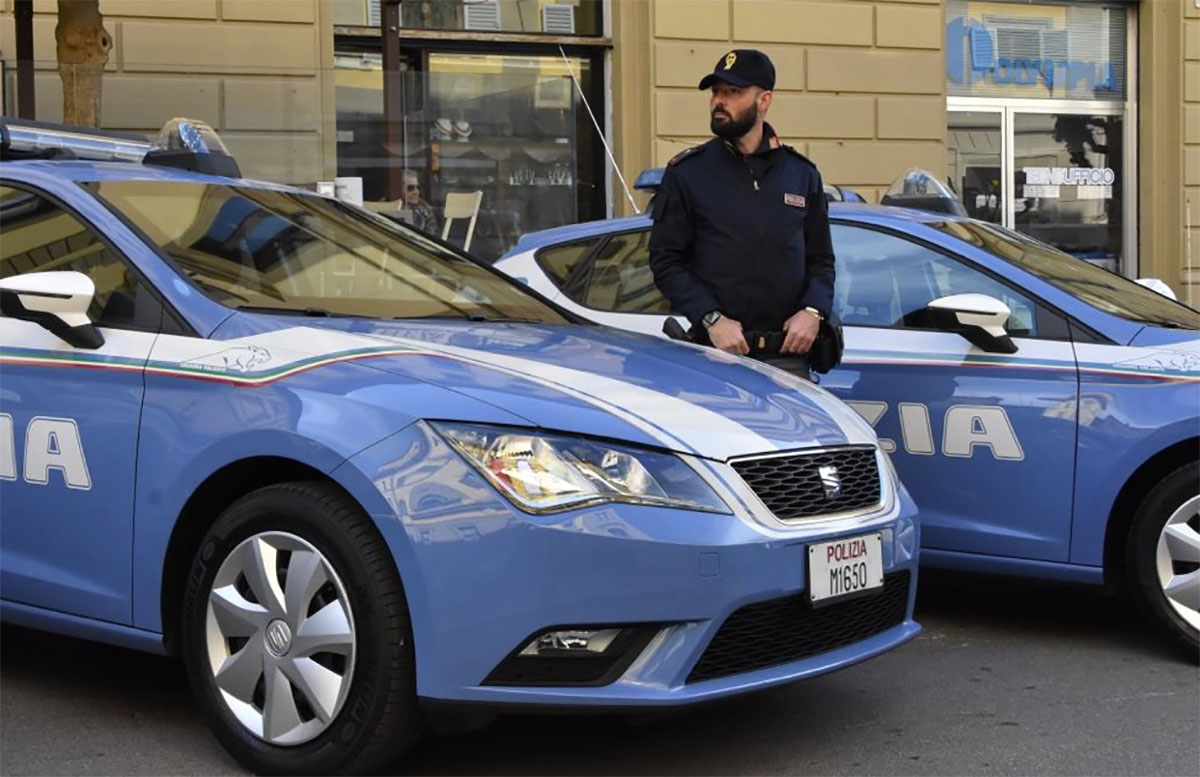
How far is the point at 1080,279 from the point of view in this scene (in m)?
5.49

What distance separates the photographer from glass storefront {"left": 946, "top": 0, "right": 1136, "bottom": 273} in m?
13.6

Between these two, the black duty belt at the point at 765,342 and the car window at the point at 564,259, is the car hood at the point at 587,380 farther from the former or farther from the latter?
the car window at the point at 564,259

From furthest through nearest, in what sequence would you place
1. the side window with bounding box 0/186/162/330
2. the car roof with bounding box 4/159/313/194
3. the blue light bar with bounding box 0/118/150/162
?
the blue light bar with bounding box 0/118/150/162
the car roof with bounding box 4/159/313/194
the side window with bounding box 0/186/162/330

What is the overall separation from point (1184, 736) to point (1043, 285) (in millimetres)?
1701

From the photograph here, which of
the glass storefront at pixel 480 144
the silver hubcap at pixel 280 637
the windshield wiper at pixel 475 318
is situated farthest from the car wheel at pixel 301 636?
the glass storefront at pixel 480 144

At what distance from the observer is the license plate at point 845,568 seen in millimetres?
3596

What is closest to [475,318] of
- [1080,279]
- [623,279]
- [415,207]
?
[623,279]

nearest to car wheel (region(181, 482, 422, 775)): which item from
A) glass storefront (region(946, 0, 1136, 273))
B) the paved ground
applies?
the paved ground

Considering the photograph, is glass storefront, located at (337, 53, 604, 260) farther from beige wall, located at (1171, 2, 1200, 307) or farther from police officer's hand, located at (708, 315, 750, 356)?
beige wall, located at (1171, 2, 1200, 307)

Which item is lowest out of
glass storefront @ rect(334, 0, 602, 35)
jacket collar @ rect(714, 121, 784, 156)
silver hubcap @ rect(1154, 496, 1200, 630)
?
silver hubcap @ rect(1154, 496, 1200, 630)

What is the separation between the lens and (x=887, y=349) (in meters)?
5.42

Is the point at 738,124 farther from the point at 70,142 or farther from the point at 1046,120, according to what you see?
the point at 1046,120

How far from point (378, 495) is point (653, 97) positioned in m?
8.61

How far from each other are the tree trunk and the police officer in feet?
14.6
